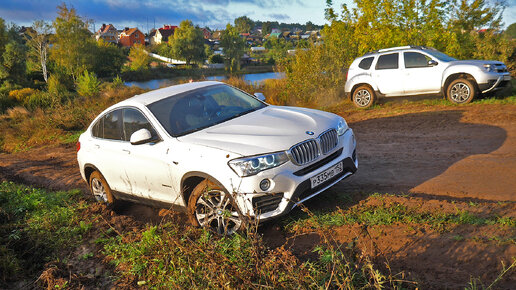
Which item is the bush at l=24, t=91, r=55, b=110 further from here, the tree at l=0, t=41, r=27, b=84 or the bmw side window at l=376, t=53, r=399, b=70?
the bmw side window at l=376, t=53, r=399, b=70

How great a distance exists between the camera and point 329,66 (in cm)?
1753

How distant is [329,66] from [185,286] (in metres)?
15.4

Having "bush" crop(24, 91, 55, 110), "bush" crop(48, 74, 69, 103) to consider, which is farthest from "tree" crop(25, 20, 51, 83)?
"bush" crop(24, 91, 55, 110)

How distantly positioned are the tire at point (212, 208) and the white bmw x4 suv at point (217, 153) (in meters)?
0.01

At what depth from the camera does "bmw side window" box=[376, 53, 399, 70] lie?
44.3ft

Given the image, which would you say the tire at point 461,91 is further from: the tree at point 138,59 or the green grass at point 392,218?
the tree at point 138,59

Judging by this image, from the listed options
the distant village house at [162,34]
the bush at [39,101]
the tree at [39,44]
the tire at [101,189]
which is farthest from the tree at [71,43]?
the distant village house at [162,34]

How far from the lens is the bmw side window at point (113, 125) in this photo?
6160 mm

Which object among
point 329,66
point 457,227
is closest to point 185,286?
point 457,227

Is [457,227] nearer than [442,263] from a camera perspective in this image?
No

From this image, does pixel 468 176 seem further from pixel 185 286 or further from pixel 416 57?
pixel 416 57

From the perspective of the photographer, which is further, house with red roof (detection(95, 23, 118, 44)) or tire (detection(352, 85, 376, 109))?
house with red roof (detection(95, 23, 118, 44))

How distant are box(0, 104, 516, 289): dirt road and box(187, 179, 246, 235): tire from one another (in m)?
0.49

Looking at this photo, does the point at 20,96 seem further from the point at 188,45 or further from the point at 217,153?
the point at 188,45
